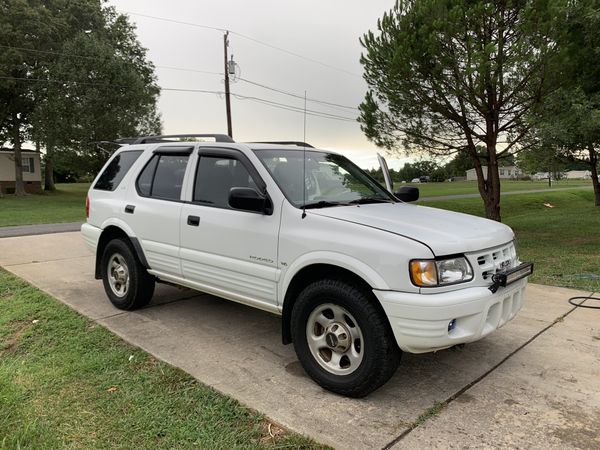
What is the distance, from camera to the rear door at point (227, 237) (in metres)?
3.72

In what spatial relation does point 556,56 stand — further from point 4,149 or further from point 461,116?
point 4,149

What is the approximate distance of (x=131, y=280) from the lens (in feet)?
16.4

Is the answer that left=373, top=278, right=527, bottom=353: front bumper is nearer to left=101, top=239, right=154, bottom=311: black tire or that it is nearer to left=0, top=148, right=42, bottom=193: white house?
left=101, top=239, right=154, bottom=311: black tire

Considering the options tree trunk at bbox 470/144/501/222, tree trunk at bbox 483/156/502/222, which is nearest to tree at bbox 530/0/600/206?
tree trunk at bbox 470/144/501/222

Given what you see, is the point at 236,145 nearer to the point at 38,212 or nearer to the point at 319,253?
the point at 319,253

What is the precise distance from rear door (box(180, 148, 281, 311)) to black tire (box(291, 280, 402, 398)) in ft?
1.21

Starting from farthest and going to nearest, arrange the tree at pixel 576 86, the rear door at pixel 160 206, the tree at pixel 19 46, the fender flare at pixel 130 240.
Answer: the tree at pixel 19 46, the tree at pixel 576 86, the fender flare at pixel 130 240, the rear door at pixel 160 206

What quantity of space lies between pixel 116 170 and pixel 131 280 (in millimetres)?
1346

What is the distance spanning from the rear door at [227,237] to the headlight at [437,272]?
3.76ft

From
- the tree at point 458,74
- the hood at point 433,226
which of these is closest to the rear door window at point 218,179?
the hood at point 433,226

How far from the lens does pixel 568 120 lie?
868cm

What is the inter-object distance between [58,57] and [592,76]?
89.5 ft

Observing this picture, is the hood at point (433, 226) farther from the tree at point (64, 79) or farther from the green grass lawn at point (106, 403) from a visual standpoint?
the tree at point (64, 79)

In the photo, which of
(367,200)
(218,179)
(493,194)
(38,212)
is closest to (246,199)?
(218,179)
